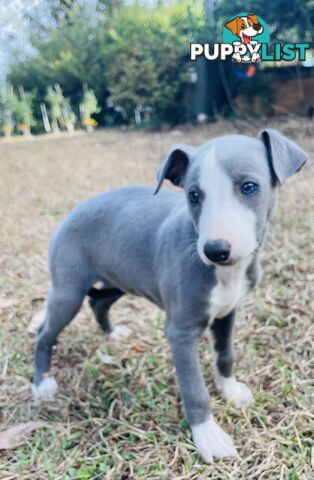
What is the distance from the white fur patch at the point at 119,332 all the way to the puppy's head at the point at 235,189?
1.36 metres

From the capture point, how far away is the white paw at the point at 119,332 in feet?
10.4

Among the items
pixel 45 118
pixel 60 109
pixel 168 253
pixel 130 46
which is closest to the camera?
pixel 168 253

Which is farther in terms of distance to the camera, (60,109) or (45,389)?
(60,109)

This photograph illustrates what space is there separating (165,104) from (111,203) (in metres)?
10.1

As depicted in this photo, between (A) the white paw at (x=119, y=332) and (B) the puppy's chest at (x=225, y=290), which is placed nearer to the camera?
(B) the puppy's chest at (x=225, y=290)

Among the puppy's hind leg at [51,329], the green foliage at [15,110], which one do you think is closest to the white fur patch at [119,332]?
the puppy's hind leg at [51,329]

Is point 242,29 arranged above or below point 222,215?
above

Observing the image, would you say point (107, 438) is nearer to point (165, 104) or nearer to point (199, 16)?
point (199, 16)

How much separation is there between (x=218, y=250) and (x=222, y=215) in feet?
0.47

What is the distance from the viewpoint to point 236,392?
2.51 metres

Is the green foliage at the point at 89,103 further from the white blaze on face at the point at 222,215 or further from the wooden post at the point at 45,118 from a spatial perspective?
the white blaze on face at the point at 222,215

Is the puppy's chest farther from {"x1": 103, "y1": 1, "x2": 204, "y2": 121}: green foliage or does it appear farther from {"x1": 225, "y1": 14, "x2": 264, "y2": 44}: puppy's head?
{"x1": 103, "y1": 1, "x2": 204, "y2": 121}: green foliage

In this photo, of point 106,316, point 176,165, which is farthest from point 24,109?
point 176,165

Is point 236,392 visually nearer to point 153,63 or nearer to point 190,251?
point 190,251
